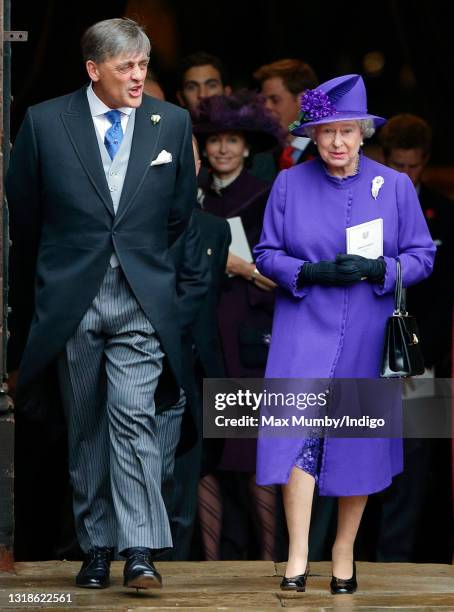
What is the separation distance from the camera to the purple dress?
6.51 m

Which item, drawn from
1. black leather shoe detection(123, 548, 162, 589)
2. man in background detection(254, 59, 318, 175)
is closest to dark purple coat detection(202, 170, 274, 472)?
man in background detection(254, 59, 318, 175)

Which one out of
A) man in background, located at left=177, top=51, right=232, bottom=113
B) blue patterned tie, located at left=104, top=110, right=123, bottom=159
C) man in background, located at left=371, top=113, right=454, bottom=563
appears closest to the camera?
blue patterned tie, located at left=104, top=110, right=123, bottom=159

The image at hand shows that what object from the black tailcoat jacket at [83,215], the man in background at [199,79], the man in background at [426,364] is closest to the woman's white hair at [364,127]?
the black tailcoat jacket at [83,215]

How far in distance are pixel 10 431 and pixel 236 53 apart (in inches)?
147

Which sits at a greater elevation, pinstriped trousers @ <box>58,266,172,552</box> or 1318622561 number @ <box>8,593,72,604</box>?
pinstriped trousers @ <box>58,266,172,552</box>

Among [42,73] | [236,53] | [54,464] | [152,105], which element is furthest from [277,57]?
[152,105]

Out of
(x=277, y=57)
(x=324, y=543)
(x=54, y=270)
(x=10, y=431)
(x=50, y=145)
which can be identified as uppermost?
(x=277, y=57)

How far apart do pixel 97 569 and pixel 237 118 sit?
2682mm

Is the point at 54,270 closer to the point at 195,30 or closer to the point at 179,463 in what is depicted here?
the point at 179,463

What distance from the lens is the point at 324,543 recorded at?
340 inches

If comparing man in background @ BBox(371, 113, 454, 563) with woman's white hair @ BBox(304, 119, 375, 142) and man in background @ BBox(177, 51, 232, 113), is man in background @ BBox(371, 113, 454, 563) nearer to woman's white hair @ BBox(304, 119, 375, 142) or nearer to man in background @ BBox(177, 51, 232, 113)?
man in background @ BBox(177, 51, 232, 113)

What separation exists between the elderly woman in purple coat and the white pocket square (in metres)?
0.45

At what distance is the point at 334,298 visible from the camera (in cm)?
653

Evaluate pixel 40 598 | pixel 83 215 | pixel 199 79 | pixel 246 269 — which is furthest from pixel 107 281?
pixel 199 79
